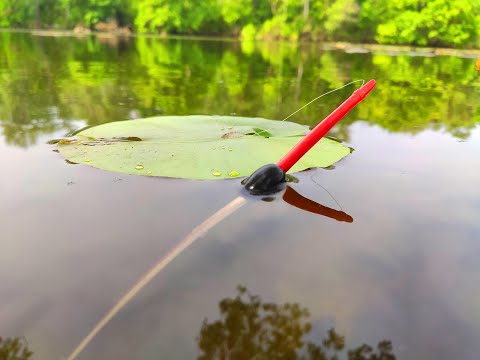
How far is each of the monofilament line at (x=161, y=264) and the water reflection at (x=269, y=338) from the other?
1.00 ft

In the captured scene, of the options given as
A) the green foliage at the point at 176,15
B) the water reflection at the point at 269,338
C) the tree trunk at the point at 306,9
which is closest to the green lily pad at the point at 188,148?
the water reflection at the point at 269,338

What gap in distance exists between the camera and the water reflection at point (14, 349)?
1.22 metres

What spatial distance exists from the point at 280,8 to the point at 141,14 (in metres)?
A: 12.2

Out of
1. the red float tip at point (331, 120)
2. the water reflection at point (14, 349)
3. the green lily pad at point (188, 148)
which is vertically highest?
the red float tip at point (331, 120)

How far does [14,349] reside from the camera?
125cm

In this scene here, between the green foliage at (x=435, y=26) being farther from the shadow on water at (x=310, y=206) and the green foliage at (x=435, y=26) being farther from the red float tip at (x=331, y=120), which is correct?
the shadow on water at (x=310, y=206)

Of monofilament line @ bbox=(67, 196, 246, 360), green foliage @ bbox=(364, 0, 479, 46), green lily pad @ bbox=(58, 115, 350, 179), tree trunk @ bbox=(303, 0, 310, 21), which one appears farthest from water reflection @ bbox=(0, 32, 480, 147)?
tree trunk @ bbox=(303, 0, 310, 21)

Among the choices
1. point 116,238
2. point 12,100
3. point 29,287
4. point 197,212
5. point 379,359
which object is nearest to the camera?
point 379,359

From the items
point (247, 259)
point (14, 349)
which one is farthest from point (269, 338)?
point (14, 349)

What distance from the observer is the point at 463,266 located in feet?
5.87

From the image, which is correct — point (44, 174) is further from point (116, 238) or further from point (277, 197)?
point (277, 197)

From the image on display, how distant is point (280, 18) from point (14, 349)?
37364 millimetres

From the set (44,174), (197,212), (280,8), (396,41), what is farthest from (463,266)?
(280,8)

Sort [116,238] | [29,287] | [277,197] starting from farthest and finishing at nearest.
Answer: [277,197], [116,238], [29,287]
